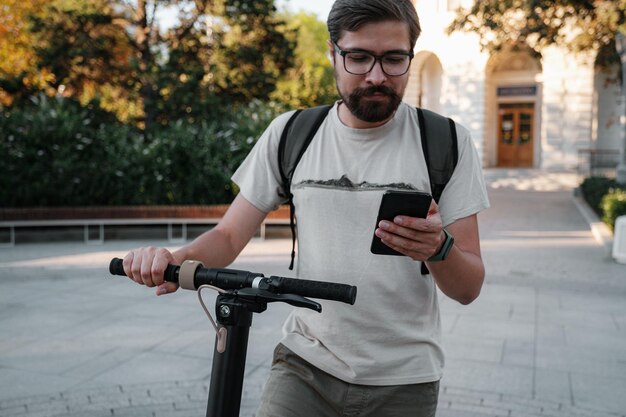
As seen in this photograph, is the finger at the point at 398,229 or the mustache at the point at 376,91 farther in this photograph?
the mustache at the point at 376,91

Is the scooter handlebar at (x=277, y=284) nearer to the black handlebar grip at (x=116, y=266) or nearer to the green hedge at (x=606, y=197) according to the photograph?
the black handlebar grip at (x=116, y=266)

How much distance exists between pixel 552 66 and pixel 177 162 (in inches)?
822

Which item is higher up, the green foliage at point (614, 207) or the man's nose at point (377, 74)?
the man's nose at point (377, 74)

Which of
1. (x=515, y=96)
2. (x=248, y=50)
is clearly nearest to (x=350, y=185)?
(x=248, y=50)

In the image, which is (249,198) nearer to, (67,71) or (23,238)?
(23,238)

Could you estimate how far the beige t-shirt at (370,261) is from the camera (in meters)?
2.08

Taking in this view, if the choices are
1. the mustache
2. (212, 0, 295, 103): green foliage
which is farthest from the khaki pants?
(212, 0, 295, 103): green foliage

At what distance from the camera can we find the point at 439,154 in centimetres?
212

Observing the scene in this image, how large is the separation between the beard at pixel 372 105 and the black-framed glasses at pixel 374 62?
54 mm

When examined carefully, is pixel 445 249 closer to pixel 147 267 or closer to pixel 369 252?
pixel 369 252

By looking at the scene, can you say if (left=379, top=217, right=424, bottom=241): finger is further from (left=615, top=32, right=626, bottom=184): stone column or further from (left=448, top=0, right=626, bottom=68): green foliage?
(left=615, top=32, right=626, bottom=184): stone column

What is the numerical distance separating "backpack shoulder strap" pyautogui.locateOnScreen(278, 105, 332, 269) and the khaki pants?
1.34 ft

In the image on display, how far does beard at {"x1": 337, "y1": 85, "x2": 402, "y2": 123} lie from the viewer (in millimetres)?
2076

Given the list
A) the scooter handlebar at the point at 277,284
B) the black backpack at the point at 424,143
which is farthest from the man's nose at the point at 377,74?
the scooter handlebar at the point at 277,284
